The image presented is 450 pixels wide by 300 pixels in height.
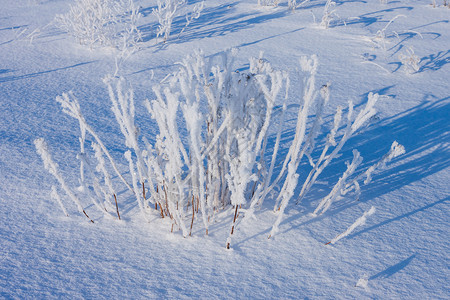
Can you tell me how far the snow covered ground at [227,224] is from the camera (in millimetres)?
1149

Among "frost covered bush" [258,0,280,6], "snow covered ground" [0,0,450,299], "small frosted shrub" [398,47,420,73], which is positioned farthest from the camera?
"frost covered bush" [258,0,280,6]

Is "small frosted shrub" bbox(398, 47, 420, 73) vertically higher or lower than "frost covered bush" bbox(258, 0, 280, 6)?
lower

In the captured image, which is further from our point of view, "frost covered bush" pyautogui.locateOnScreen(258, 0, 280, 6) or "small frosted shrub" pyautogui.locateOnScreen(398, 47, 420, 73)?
"frost covered bush" pyautogui.locateOnScreen(258, 0, 280, 6)

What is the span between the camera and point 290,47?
3947mm

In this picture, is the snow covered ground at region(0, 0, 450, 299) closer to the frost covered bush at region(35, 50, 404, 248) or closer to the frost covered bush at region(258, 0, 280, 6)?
the frost covered bush at region(35, 50, 404, 248)

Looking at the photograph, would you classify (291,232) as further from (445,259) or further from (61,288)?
(61,288)

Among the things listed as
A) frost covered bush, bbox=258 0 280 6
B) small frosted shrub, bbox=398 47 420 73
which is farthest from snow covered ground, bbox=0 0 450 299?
frost covered bush, bbox=258 0 280 6

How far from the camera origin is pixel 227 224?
4.74 ft

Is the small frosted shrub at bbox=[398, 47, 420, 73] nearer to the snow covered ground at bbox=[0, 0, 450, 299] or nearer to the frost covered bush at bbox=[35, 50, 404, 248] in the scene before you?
the snow covered ground at bbox=[0, 0, 450, 299]

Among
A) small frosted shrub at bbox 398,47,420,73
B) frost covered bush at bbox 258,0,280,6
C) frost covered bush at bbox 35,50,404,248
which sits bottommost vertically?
small frosted shrub at bbox 398,47,420,73

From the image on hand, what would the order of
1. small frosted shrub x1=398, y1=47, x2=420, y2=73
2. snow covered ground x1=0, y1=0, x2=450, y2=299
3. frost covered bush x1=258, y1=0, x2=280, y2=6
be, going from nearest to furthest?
snow covered ground x1=0, y1=0, x2=450, y2=299, small frosted shrub x1=398, y1=47, x2=420, y2=73, frost covered bush x1=258, y1=0, x2=280, y2=6

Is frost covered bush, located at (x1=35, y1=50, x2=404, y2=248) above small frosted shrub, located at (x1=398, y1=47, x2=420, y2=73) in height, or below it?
above

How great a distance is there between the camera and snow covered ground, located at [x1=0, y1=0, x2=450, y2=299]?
3.77 feet

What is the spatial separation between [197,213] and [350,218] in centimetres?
68
